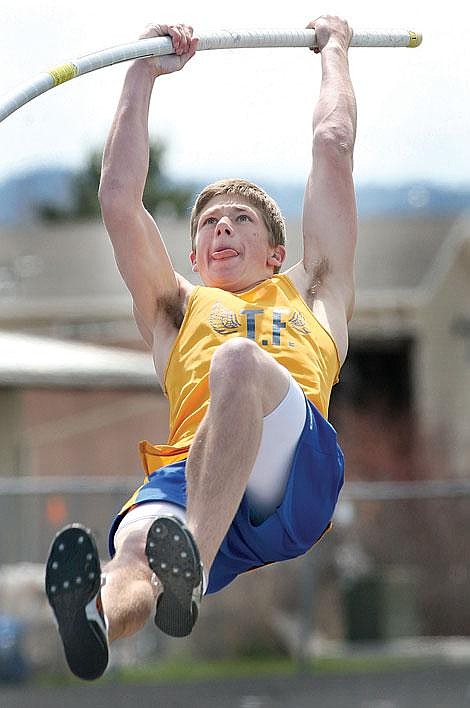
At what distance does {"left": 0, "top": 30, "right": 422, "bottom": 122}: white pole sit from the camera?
220 inches

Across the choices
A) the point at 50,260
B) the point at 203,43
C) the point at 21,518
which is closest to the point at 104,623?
the point at 203,43

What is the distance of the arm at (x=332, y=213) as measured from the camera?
6012 mm

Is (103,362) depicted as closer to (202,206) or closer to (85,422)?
(85,422)

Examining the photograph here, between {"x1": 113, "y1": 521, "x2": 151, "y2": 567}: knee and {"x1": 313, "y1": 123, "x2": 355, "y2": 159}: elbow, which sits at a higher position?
{"x1": 313, "y1": 123, "x2": 355, "y2": 159}: elbow

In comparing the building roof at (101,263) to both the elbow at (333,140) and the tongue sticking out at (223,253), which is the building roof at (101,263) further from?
the tongue sticking out at (223,253)

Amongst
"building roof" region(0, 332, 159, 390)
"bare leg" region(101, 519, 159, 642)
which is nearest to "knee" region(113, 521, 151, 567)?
"bare leg" region(101, 519, 159, 642)

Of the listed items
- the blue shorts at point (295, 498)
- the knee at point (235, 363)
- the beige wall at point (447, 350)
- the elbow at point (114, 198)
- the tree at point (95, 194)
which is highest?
the tree at point (95, 194)

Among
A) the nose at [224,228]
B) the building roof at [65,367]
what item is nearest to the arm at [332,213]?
the nose at [224,228]

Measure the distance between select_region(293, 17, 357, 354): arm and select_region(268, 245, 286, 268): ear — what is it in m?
0.08

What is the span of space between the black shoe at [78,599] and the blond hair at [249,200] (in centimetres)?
157

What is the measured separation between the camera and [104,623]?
4.81 m

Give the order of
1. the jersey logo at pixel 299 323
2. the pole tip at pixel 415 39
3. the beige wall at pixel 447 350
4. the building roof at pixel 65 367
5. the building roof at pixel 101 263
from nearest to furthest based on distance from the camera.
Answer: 1. the jersey logo at pixel 299 323
2. the pole tip at pixel 415 39
3. the building roof at pixel 65 367
4. the beige wall at pixel 447 350
5. the building roof at pixel 101 263

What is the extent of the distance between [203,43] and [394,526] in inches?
389

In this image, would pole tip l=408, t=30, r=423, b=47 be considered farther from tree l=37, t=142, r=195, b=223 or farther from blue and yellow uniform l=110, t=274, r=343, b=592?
tree l=37, t=142, r=195, b=223
